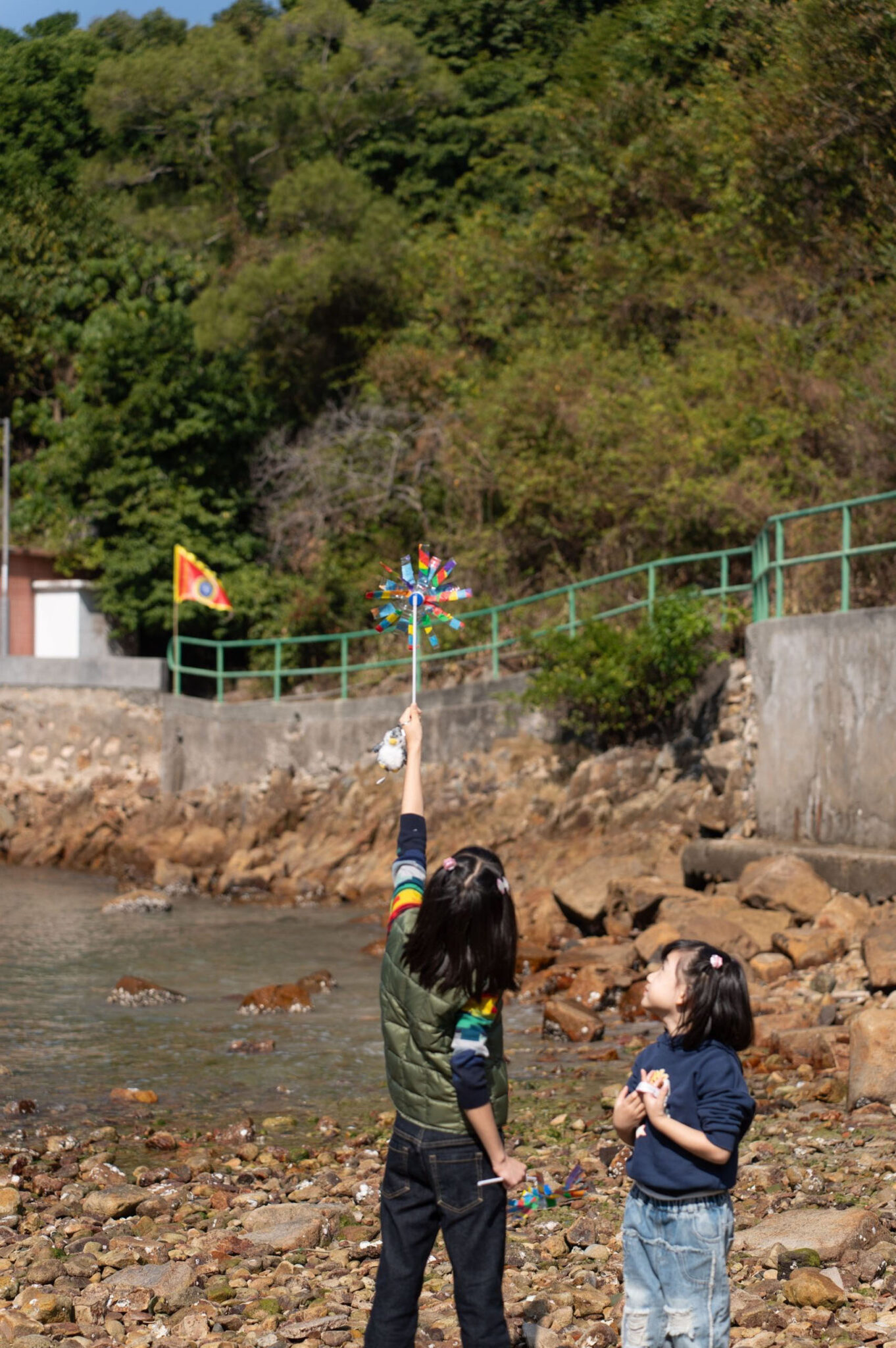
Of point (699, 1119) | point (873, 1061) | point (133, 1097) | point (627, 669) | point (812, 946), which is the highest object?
point (627, 669)

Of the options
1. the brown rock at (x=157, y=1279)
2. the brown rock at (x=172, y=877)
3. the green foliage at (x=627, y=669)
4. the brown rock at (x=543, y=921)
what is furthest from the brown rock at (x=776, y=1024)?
the brown rock at (x=172, y=877)

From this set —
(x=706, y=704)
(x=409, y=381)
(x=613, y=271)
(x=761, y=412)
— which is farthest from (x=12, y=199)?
(x=706, y=704)

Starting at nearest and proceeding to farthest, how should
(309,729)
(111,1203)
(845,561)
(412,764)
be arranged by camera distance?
(412,764)
(111,1203)
(845,561)
(309,729)

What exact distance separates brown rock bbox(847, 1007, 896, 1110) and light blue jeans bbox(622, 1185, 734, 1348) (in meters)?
4.04

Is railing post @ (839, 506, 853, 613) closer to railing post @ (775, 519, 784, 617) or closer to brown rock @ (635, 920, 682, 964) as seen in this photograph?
railing post @ (775, 519, 784, 617)

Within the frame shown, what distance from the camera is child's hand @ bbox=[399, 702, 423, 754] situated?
392 centimetres

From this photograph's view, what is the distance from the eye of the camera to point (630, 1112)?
129 inches

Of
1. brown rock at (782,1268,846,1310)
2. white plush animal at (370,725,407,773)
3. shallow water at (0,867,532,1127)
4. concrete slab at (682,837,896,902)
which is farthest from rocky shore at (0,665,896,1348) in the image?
white plush animal at (370,725,407,773)

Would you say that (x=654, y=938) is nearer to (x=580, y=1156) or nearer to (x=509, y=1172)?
(x=580, y=1156)

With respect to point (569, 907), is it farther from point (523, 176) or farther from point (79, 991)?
point (523, 176)

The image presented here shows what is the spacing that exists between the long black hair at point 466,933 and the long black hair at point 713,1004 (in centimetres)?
42

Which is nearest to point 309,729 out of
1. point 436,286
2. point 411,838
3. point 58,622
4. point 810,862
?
point 58,622

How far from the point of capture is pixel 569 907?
12242 millimetres

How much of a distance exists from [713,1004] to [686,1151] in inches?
13.1
